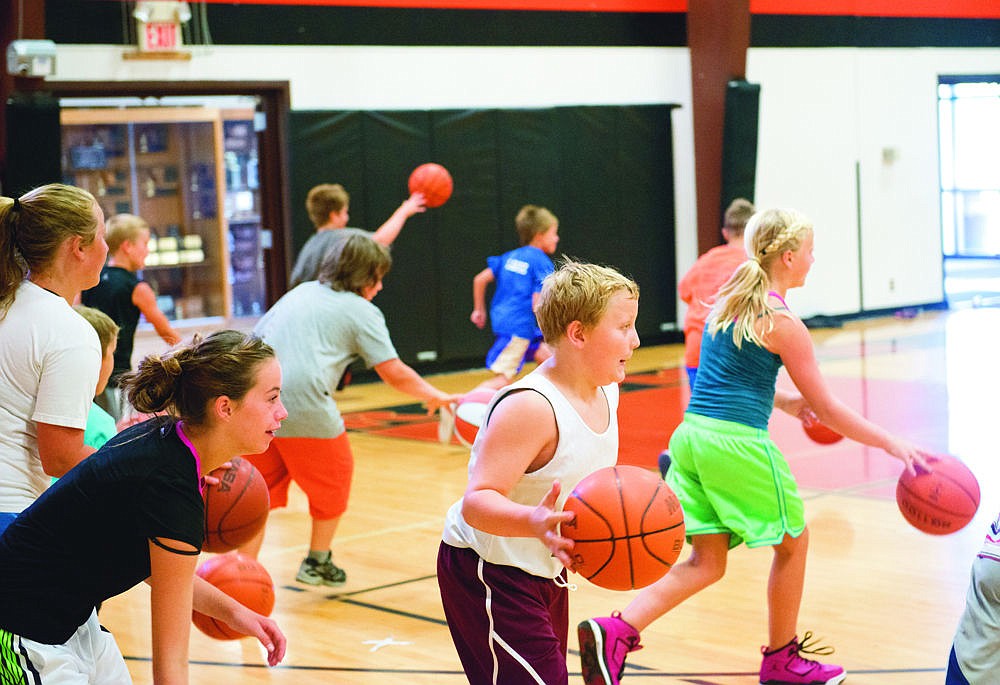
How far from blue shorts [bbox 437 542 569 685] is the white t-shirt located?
0.97 metres

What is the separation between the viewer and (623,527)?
9.80 feet

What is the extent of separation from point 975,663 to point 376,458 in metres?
6.51

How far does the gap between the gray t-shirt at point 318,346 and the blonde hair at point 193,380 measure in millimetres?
2874

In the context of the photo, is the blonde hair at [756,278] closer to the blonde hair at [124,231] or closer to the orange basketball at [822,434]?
the orange basketball at [822,434]

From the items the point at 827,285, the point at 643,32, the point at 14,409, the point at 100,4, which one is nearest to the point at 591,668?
the point at 14,409

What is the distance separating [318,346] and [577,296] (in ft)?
9.04

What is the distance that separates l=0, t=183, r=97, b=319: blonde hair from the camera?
3.30m

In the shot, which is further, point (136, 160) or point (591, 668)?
point (136, 160)

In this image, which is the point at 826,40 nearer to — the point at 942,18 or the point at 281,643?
the point at 942,18

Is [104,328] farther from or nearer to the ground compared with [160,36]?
nearer to the ground

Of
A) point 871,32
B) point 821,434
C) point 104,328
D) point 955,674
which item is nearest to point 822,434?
point 821,434

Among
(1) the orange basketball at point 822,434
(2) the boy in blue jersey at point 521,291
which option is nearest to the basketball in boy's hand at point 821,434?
(1) the orange basketball at point 822,434

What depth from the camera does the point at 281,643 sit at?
9.58 ft

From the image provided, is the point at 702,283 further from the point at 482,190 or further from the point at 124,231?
the point at 482,190
